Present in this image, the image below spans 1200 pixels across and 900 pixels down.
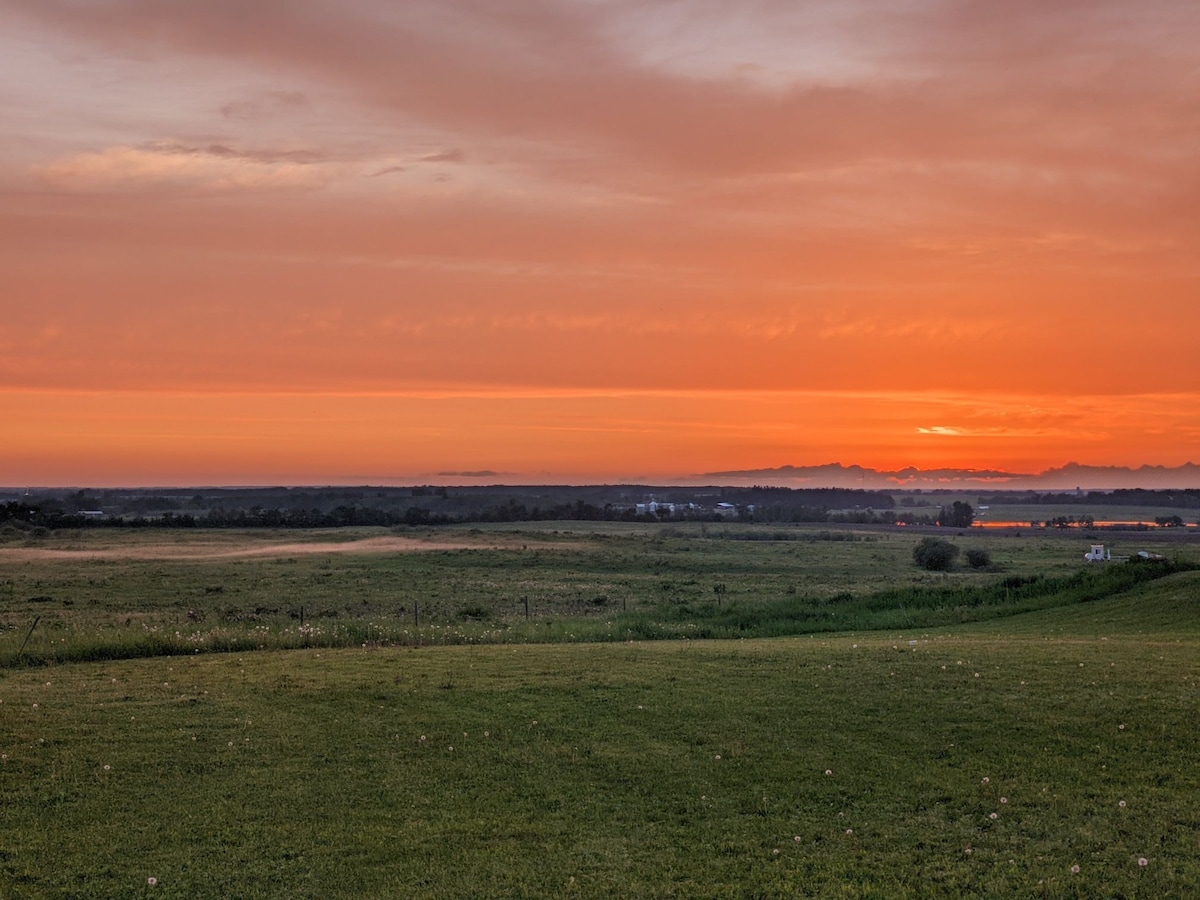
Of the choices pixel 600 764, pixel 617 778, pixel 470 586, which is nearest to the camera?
pixel 617 778

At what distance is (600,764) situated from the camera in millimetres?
16469

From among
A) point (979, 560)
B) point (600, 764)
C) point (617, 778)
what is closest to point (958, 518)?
point (979, 560)

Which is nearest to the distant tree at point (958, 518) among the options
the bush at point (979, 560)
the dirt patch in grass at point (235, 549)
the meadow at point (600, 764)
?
the bush at point (979, 560)

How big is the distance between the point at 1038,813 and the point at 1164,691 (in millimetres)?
7498

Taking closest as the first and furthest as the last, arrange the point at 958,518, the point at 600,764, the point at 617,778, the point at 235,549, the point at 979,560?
the point at 617,778, the point at 600,764, the point at 979,560, the point at 235,549, the point at 958,518

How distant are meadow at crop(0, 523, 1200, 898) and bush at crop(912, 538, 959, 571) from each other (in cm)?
5793

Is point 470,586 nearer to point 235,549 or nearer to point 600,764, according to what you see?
point 235,549

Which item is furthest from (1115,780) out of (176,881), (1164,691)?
(176,881)

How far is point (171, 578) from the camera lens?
233 feet

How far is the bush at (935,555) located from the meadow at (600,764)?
5793 cm

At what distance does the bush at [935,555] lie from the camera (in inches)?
3551

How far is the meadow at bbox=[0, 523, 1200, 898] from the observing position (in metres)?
12.2

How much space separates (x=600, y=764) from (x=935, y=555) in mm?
80667

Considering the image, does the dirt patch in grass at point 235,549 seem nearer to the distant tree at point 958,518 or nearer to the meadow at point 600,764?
the meadow at point 600,764
